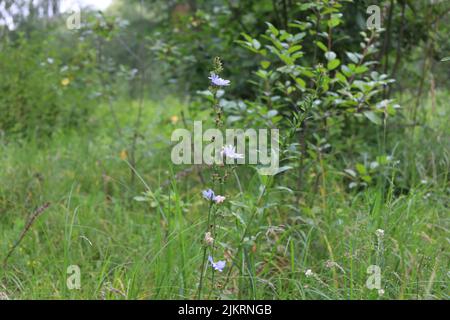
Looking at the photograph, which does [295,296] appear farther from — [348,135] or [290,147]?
[348,135]

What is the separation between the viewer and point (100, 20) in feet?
11.8

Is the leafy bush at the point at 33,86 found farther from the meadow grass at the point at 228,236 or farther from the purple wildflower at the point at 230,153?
the purple wildflower at the point at 230,153

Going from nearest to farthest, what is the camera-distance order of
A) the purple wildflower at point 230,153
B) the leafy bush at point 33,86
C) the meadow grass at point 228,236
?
the purple wildflower at point 230,153 < the meadow grass at point 228,236 < the leafy bush at point 33,86

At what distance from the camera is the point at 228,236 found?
236cm

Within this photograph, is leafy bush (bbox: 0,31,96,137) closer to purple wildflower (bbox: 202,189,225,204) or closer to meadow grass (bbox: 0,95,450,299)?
meadow grass (bbox: 0,95,450,299)

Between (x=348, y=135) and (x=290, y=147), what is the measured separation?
1614 mm

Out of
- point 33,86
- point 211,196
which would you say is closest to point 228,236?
point 211,196

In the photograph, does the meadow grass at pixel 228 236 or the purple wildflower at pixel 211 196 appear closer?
the purple wildflower at pixel 211 196

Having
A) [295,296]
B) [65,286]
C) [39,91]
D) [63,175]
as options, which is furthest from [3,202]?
[39,91]

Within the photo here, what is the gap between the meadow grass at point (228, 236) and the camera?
1.85 meters

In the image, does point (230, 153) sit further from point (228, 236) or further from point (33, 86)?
point (33, 86)

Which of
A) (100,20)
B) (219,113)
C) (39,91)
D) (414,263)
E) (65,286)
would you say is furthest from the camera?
(39,91)

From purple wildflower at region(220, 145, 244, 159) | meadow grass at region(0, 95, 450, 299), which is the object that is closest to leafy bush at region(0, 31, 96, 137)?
meadow grass at region(0, 95, 450, 299)

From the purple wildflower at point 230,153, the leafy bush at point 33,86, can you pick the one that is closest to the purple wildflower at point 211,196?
the purple wildflower at point 230,153
